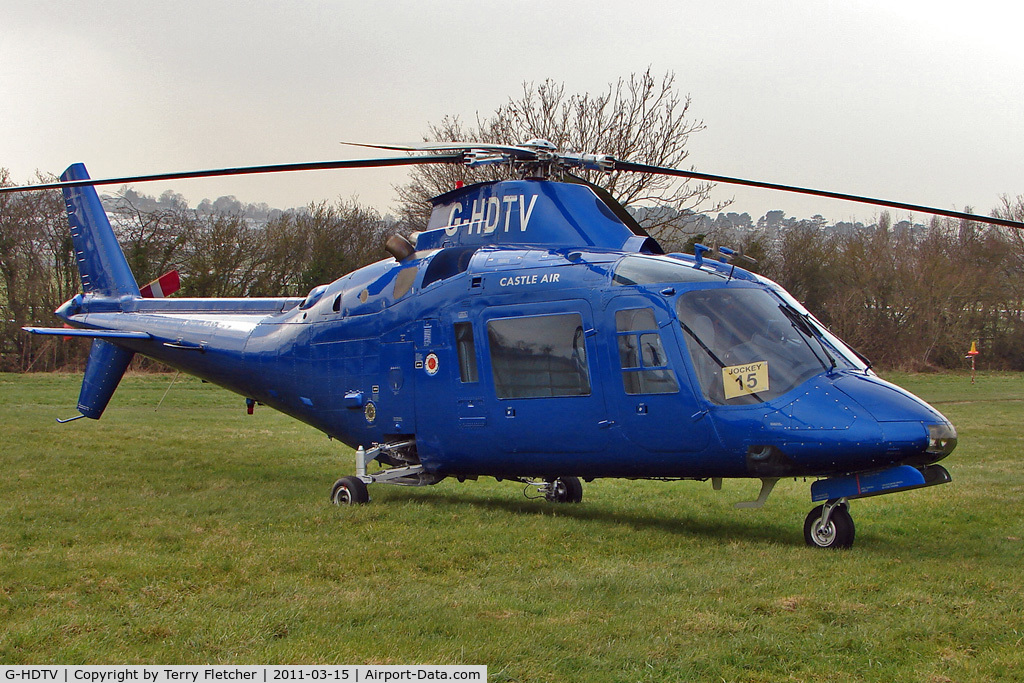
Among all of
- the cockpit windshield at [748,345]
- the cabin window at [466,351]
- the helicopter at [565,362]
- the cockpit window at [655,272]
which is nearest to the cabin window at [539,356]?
the helicopter at [565,362]

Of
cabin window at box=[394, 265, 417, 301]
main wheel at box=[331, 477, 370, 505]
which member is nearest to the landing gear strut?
main wheel at box=[331, 477, 370, 505]

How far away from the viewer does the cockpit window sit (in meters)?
8.66

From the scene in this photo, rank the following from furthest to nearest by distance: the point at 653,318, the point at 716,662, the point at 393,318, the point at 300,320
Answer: the point at 300,320 < the point at 393,318 < the point at 653,318 < the point at 716,662

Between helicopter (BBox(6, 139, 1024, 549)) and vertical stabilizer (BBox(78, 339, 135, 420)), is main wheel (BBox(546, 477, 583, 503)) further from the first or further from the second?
vertical stabilizer (BBox(78, 339, 135, 420))

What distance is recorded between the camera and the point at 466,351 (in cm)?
1012

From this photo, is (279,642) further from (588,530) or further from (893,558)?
(893,558)

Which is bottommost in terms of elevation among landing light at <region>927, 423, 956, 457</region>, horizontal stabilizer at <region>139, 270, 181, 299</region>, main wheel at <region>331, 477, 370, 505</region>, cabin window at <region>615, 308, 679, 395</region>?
main wheel at <region>331, 477, 370, 505</region>

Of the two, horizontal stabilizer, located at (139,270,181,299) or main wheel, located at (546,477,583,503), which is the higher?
horizontal stabilizer, located at (139,270,181,299)

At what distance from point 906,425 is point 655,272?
2.57m

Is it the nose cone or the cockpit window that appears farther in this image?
the cockpit window

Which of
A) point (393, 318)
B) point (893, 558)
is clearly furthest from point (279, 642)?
point (393, 318)

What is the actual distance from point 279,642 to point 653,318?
455cm

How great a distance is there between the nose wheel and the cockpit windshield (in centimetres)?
118

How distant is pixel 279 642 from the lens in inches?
213
